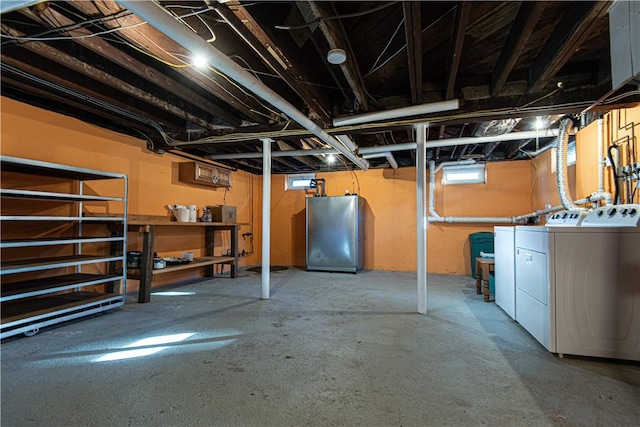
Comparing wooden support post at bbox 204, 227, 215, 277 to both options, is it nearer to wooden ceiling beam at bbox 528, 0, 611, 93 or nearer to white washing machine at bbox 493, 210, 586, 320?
white washing machine at bbox 493, 210, 586, 320

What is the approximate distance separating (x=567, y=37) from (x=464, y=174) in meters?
3.68

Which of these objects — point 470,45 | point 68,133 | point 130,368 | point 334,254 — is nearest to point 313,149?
point 334,254

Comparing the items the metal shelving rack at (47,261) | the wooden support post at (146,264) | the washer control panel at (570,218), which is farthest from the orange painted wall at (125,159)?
the washer control panel at (570,218)

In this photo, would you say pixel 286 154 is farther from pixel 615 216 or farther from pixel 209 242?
pixel 615 216

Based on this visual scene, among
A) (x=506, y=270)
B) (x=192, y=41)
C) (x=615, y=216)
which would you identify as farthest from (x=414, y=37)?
(x=506, y=270)

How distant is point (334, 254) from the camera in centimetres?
535

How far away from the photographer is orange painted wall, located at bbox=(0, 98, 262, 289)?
8.95 feet

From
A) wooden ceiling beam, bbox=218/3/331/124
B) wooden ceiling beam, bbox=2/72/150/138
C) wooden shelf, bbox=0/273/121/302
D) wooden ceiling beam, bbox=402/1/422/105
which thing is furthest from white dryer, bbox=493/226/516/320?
wooden ceiling beam, bbox=2/72/150/138

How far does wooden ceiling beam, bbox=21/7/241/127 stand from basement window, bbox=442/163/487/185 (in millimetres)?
4181

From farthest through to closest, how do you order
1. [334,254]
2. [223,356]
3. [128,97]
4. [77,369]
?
[334,254]
[128,97]
[223,356]
[77,369]

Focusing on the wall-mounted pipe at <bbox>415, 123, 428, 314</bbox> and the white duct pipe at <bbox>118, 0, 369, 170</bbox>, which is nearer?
the white duct pipe at <bbox>118, 0, 369, 170</bbox>

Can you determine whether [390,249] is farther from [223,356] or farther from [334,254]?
[223,356]

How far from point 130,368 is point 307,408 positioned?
3.95 feet

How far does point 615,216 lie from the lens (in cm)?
204
